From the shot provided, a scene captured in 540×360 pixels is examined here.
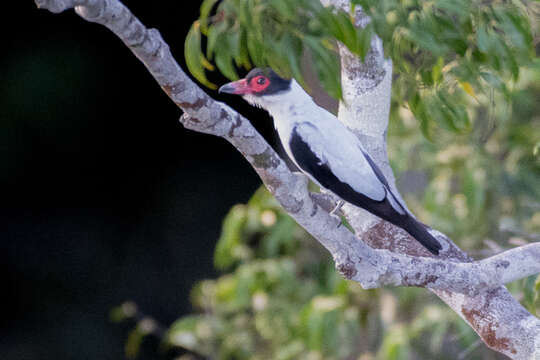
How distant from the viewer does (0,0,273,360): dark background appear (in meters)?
3.72

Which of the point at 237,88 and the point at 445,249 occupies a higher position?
the point at 237,88

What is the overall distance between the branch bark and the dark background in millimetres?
2109

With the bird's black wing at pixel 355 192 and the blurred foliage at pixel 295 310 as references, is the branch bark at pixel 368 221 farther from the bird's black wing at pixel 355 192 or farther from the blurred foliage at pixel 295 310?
the blurred foliage at pixel 295 310

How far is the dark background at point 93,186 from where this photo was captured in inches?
146

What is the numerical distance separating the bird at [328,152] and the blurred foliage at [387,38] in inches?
6.4

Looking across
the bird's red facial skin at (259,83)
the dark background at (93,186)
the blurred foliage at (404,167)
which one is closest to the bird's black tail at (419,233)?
the blurred foliage at (404,167)

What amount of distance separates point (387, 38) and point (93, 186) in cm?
294

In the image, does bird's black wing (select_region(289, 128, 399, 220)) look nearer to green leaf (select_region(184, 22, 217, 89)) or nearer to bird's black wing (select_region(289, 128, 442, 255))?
bird's black wing (select_region(289, 128, 442, 255))

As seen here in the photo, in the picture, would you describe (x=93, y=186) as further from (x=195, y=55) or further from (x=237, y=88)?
(x=195, y=55)

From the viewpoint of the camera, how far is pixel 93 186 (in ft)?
12.8

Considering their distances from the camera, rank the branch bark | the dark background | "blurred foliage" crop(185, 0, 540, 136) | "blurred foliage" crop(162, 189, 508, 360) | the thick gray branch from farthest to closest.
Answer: the dark background → "blurred foliage" crop(162, 189, 508, 360) → the thick gray branch → "blurred foliage" crop(185, 0, 540, 136) → the branch bark

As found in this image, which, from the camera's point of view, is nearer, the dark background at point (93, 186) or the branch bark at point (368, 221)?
the branch bark at point (368, 221)

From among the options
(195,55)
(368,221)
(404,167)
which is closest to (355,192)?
(368,221)

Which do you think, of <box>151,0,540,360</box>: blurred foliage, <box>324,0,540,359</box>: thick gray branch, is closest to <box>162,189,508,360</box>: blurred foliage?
<box>151,0,540,360</box>: blurred foliage
